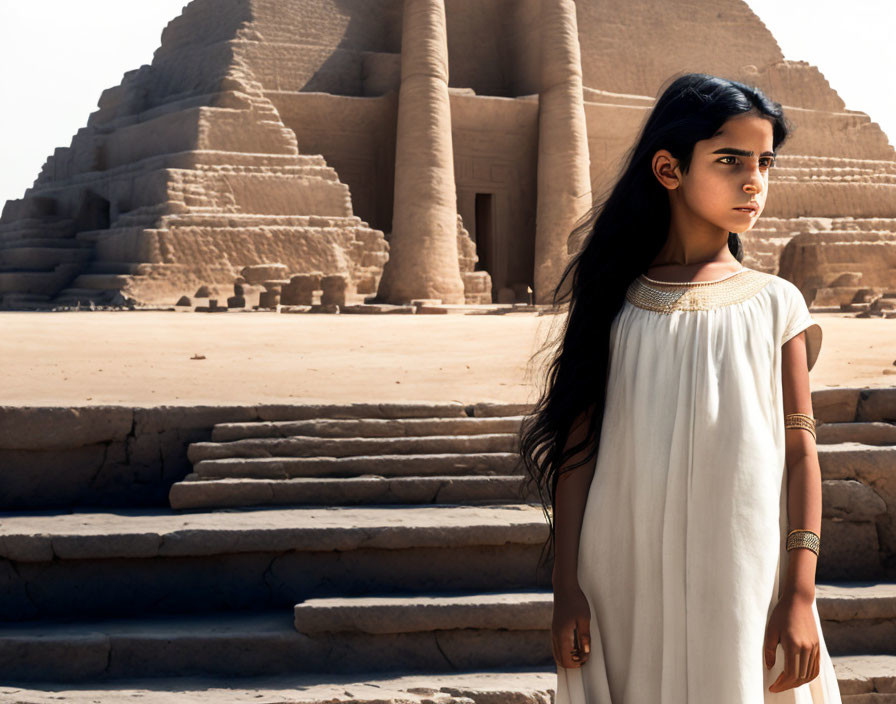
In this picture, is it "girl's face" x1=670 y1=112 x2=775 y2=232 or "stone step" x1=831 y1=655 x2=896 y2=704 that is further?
"stone step" x1=831 y1=655 x2=896 y2=704

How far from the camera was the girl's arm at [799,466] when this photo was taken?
203 cm

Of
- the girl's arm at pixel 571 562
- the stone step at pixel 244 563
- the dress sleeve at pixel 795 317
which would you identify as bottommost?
the stone step at pixel 244 563

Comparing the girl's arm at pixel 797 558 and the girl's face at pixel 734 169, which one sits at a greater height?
the girl's face at pixel 734 169

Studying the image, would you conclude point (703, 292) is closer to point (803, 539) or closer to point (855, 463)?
point (803, 539)

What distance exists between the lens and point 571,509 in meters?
2.22

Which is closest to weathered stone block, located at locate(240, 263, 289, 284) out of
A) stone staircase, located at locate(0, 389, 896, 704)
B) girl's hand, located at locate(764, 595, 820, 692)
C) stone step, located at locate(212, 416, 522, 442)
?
stone step, located at locate(212, 416, 522, 442)

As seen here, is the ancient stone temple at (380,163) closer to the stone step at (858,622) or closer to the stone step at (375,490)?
the stone step at (375,490)

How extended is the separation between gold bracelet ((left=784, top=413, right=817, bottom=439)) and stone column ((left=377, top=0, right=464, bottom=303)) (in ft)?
56.4

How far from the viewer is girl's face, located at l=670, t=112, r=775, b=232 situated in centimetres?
214

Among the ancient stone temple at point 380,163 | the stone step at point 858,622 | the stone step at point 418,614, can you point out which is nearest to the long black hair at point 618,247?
the stone step at point 418,614

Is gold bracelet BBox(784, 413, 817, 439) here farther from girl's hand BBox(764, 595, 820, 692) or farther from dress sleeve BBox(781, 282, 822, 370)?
girl's hand BBox(764, 595, 820, 692)

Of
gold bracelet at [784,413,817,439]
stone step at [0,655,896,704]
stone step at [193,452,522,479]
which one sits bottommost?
stone step at [0,655,896,704]

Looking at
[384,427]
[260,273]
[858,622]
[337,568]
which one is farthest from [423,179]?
[858,622]

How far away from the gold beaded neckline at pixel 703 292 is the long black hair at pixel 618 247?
10 cm
